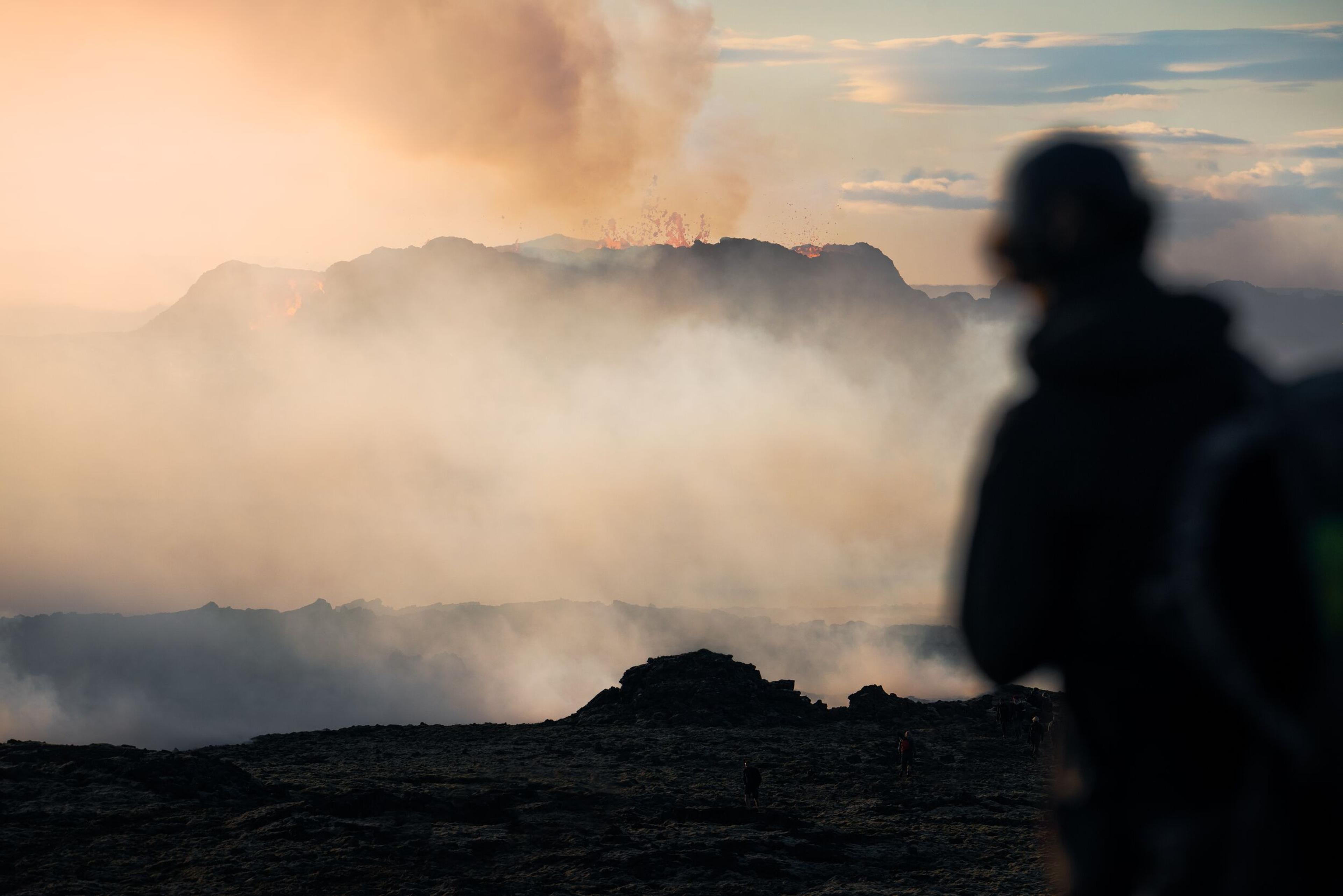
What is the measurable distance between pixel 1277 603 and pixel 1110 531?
394 mm

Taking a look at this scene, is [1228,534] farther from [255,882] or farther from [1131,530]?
[255,882]

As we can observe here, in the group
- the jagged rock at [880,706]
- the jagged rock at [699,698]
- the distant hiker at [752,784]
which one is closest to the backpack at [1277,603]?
the distant hiker at [752,784]

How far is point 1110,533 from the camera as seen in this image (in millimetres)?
2445

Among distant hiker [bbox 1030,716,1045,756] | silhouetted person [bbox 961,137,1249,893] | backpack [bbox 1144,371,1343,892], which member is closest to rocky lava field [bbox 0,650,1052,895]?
distant hiker [bbox 1030,716,1045,756]

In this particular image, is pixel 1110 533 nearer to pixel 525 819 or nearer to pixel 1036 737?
pixel 525 819

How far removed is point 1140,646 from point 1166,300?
771 mm

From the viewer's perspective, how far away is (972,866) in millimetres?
25438

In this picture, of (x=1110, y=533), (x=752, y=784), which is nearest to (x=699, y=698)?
(x=752, y=784)

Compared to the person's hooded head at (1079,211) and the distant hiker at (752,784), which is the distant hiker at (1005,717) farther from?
the person's hooded head at (1079,211)

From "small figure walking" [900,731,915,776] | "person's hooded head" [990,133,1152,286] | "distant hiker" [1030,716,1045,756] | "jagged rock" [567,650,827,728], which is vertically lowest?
"person's hooded head" [990,133,1152,286]

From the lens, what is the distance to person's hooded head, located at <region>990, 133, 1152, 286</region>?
2604 mm

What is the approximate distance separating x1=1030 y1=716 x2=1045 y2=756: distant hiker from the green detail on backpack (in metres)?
→ 44.3

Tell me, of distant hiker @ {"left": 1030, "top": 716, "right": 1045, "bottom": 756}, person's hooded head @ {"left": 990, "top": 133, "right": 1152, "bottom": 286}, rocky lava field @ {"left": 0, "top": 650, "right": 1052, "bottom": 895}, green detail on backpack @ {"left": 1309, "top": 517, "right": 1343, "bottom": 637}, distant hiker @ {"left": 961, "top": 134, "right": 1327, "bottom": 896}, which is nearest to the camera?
green detail on backpack @ {"left": 1309, "top": 517, "right": 1343, "bottom": 637}

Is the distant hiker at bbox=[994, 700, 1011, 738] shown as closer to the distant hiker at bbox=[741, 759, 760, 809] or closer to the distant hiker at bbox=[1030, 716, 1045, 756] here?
the distant hiker at bbox=[1030, 716, 1045, 756]
